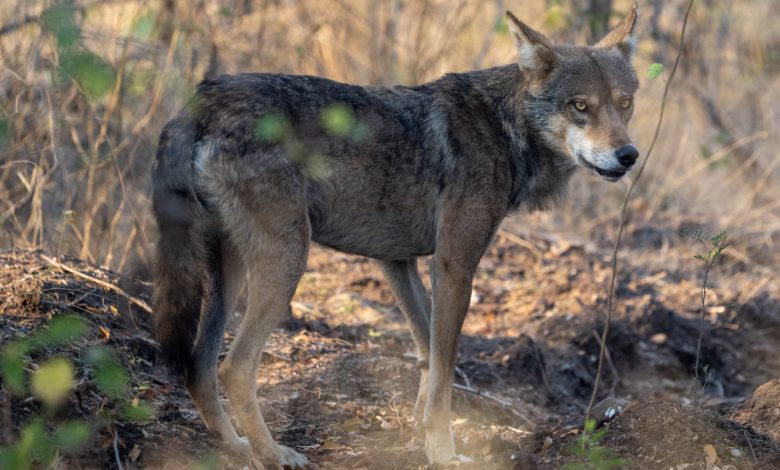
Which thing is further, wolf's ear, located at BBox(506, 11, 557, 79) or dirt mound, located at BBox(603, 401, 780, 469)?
wolf's ear, located at BBox(506, 11, 557, 79)

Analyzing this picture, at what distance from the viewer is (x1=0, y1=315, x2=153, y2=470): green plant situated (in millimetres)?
3400

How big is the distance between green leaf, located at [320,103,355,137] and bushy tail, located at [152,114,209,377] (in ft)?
2.18

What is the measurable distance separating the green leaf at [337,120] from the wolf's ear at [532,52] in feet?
3.92

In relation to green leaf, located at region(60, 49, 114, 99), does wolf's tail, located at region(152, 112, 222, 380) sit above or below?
below

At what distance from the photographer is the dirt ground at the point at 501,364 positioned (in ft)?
14.8

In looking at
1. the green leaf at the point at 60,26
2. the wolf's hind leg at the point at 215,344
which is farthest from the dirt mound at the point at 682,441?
the green leaf at the point at 60,26

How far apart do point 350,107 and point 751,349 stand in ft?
14.5

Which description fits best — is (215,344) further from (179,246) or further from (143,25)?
(143,25)

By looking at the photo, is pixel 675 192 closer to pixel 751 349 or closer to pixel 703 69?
pixel 703 69

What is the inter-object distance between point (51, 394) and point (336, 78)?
23.4ft

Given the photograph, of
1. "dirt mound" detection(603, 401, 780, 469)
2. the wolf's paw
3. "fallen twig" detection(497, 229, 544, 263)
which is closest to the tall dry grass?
"fallen twig" detection(497, 229, 544, 263)

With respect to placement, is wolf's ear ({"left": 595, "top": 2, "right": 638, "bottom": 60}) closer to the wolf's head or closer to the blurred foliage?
the wolf's head

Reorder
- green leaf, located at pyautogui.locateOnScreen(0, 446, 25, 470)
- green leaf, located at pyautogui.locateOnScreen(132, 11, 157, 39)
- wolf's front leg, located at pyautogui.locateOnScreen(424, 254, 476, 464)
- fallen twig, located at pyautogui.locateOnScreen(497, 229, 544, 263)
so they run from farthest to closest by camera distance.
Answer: fallen twig, located at pyautogui.locateOnScreen(497, 229, 544, 263)
green leaf, located at pyautogui.locateOnScreen(132, 11, 157, 39)
wolf's front leg, located at pyautogui.locateOnScreen(424, 254, 476, 464)
green leaf, located at pyautogui.locateOnScreen(0, 446, 25, 470)

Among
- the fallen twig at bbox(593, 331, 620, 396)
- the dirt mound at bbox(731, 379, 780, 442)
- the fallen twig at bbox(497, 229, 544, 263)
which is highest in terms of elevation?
the dirt mound at bbox(731, 379, 780, 442)
